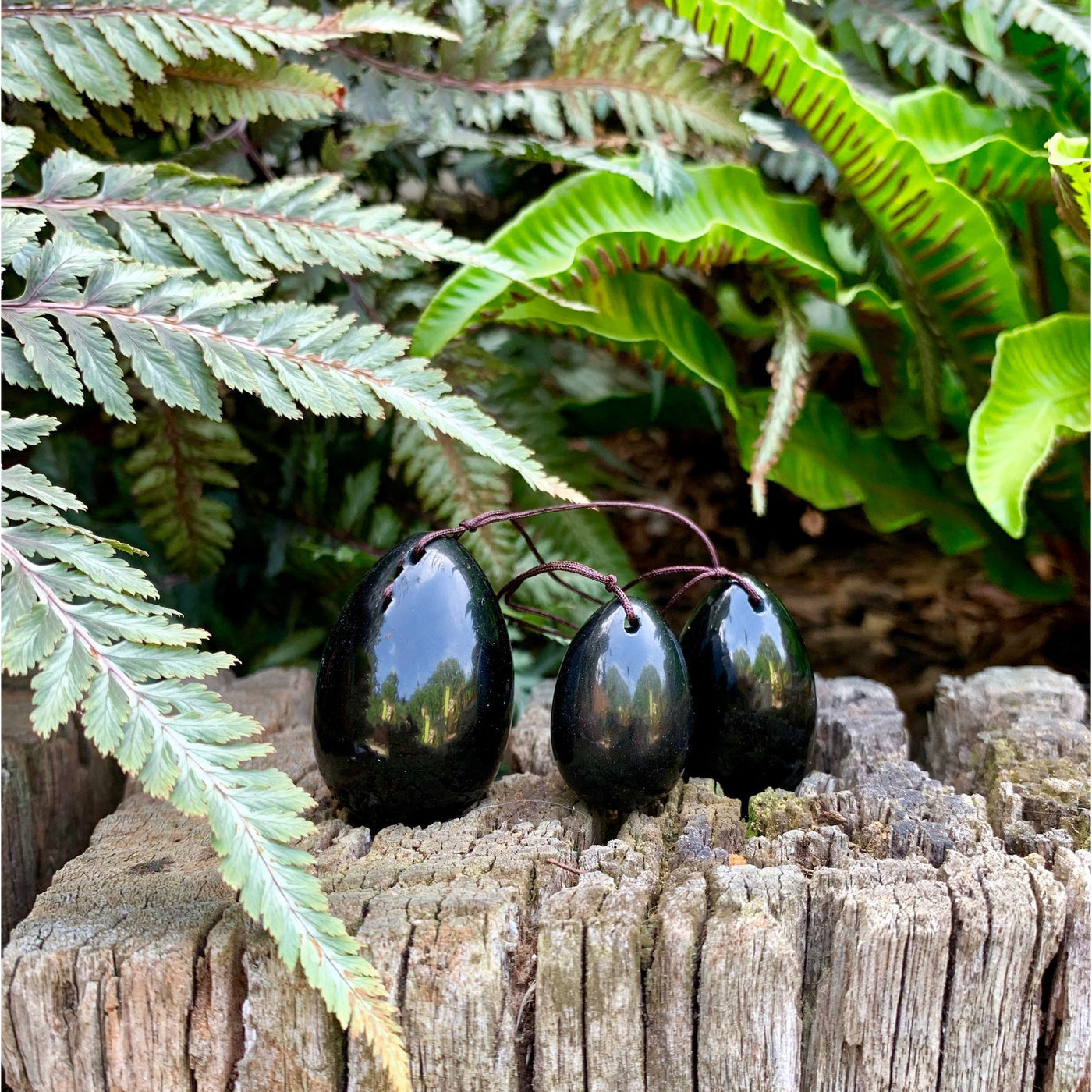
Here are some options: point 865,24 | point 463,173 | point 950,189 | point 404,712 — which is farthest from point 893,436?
point 404,712

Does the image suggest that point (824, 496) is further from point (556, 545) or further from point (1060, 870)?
point (1060, 870)

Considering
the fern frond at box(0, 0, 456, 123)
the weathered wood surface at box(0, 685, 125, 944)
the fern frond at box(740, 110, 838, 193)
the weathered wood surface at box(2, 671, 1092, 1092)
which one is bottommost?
the weathered wood surface at box(0, 685, 125, 944)

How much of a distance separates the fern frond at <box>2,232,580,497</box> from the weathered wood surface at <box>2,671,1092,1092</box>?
410 mm

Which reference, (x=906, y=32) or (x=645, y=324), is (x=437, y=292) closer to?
(x=645, y=324)

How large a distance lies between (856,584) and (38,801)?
1.84 meters

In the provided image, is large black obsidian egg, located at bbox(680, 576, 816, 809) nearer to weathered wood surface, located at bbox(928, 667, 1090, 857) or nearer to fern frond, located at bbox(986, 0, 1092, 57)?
weathered wood surface, located at bbox(928, 667, 1090, 857)

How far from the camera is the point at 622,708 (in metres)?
1.00

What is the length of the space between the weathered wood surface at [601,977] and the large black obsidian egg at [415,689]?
0.27 ft

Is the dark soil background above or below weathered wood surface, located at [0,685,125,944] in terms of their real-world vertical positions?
below

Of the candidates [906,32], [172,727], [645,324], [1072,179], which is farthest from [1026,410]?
[172,727]

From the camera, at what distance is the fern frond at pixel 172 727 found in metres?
0.76

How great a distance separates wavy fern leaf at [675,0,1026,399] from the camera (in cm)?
145

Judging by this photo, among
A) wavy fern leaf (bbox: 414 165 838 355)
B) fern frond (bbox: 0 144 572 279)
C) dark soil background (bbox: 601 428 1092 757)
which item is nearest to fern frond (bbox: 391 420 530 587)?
wavy fern leaf (bbox: 414 165 838 355)

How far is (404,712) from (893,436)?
1384mm
